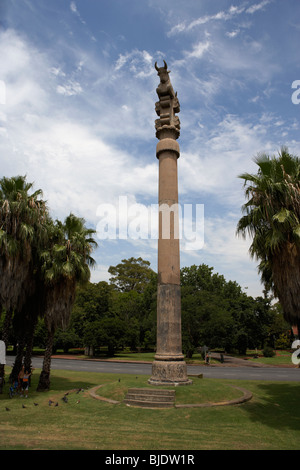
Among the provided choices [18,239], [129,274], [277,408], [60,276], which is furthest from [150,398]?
[129,274]

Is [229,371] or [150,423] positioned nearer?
[150,423]

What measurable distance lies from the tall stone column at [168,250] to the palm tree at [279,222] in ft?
16.7

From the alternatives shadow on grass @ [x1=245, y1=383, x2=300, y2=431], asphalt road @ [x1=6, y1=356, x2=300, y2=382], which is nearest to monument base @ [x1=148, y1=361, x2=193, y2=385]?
shadow on grass @ [x1=245, y1=383, x2=300, y2=431]

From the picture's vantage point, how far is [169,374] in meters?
16.1

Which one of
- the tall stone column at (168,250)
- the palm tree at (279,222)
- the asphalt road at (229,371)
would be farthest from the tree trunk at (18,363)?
the palm tree at (279,222)

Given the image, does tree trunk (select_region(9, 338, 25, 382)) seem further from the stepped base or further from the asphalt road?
the asphalt road

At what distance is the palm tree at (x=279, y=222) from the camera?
11523 mm

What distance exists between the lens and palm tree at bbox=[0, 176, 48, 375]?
16.8 m

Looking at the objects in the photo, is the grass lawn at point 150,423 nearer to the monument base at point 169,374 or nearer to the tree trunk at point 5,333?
the monument base at point 169,374

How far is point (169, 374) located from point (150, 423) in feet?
16.6

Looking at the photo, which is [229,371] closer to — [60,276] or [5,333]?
[60,276]

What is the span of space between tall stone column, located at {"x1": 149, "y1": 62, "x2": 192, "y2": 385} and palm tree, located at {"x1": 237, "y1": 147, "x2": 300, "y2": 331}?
16.7 ft
